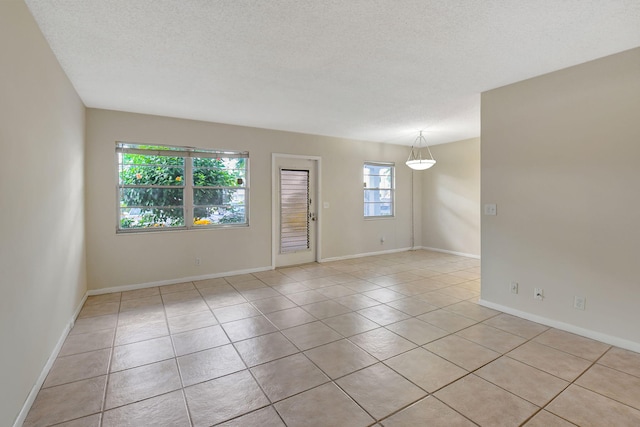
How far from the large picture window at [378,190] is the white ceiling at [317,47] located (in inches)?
114

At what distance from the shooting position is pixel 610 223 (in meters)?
2.69

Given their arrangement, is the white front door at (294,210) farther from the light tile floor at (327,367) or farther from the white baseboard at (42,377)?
the white baseboard at (42,377)

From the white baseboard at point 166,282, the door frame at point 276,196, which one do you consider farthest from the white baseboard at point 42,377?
the door frame at point 276,196

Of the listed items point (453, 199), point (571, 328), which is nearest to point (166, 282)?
point (571, 328)

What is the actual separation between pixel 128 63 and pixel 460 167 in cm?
618

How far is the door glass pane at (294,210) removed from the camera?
5684mm

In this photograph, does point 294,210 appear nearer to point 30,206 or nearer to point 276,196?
point 276,196

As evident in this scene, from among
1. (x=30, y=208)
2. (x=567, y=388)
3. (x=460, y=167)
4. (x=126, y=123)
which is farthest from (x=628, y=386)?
(x=126, y=123)

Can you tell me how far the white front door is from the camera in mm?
5621

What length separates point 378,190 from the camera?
7.05m

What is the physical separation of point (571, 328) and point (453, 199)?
4227 mm

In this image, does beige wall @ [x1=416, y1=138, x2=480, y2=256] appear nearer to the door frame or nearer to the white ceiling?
the white ceiling

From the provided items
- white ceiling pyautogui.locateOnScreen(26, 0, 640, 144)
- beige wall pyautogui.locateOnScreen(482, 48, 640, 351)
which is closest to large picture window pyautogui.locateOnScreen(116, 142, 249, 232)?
white ceiling pyautogui.locateOnScreen(26, 0, 640, 144)

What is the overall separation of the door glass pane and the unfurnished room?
35.1 inches
